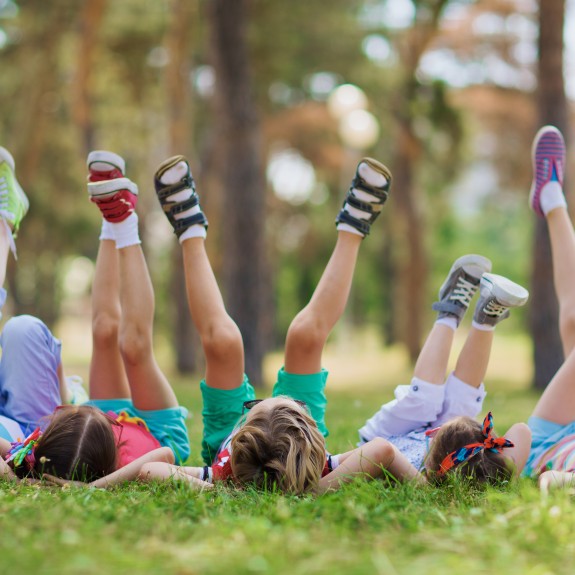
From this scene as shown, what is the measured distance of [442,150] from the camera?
645 inches

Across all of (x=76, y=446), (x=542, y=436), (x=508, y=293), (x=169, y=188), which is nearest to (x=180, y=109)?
(x=169, y=188)

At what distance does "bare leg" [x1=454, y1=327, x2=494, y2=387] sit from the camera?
3.59m

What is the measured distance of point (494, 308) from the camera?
351cm

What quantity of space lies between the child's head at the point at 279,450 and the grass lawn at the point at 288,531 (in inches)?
4.8

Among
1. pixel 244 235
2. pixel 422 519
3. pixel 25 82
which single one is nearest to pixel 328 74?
pixel 25 82

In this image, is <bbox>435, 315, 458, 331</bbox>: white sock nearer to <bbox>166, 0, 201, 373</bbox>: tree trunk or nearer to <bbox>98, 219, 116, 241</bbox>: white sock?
<bbox>98, 219, 116, 241</bbox>: white sock

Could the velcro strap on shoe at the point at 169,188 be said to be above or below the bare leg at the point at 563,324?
above

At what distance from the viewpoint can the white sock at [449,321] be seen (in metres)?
3.77

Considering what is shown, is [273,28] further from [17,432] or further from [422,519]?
[422,519]

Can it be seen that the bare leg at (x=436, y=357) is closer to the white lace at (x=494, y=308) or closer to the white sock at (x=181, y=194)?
the white lace at (x=494, y=308)

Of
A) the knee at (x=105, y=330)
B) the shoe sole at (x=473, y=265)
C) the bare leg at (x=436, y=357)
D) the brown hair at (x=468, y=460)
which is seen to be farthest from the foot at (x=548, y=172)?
the knee at (x=105, y=330)

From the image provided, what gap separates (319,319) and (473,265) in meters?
0.95

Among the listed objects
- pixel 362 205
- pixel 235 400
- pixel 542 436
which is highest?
pixel 362 205

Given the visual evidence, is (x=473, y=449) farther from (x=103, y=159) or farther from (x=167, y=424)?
(x=103, y=159)
